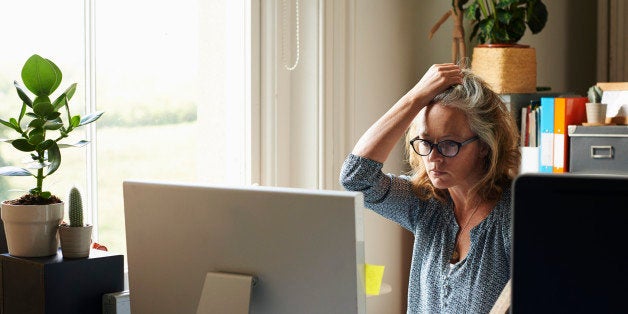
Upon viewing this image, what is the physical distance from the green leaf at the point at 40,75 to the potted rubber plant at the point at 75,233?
24 cm

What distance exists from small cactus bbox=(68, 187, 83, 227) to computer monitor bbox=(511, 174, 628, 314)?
4.19 feet

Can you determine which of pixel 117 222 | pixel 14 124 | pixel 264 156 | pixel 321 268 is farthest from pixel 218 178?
pixel 321 268

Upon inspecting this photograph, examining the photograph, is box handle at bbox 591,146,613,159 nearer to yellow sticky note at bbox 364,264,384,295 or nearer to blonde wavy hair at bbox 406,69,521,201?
blonde wavy hair at bbox 406,69,521,201

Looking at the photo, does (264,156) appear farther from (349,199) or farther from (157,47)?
(349,199)

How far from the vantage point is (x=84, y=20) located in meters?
2.53

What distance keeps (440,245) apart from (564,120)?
4.24ft

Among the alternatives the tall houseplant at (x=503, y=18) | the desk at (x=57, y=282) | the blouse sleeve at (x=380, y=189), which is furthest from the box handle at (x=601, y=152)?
the desk at (x=57, y=282)

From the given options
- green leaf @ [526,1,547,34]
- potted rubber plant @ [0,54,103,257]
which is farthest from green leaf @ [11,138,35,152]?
green leaf @ [526,1,547,34]

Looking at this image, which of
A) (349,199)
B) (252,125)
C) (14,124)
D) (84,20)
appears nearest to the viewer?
(349,199)

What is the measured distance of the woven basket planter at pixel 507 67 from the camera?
10.7ft

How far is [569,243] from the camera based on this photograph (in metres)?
0.86

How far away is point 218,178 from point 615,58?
2384mm

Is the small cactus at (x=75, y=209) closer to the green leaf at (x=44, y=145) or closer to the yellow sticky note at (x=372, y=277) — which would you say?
the green leaf at (x=44, y=145)

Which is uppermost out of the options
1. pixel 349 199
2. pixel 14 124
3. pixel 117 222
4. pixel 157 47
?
pixel 157 47
